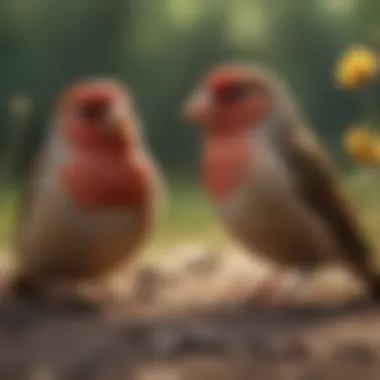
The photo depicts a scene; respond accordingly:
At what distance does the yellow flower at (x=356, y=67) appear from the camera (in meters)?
1.21

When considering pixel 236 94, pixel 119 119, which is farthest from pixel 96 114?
pixel 236 94

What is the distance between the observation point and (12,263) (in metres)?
1.22

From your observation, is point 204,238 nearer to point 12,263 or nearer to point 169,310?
point 169,310

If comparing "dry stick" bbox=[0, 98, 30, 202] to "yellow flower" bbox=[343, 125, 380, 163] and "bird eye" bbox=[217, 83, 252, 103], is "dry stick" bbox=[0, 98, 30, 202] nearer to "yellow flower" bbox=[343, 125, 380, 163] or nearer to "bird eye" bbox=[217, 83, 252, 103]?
"bird eye" bbox=[217, 83, 252, 103]

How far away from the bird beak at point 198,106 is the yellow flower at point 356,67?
15cm

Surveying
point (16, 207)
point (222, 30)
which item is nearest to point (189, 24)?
point (222, 30)

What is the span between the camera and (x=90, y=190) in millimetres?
1195

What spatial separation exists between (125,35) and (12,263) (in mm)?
293

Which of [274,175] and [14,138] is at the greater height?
[14,138]

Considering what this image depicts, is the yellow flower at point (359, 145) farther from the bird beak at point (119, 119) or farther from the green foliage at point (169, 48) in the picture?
the bird beak at point (119, 119)

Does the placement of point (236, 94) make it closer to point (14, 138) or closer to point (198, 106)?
point (198, 106)

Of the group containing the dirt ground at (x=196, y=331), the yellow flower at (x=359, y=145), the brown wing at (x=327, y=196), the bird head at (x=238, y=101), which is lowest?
the dirt ground at (x=196, y=331)

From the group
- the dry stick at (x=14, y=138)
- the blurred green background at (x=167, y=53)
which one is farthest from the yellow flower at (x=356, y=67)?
the dry stick at (x=14, y=138)

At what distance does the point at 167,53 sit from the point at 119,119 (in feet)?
0.31
